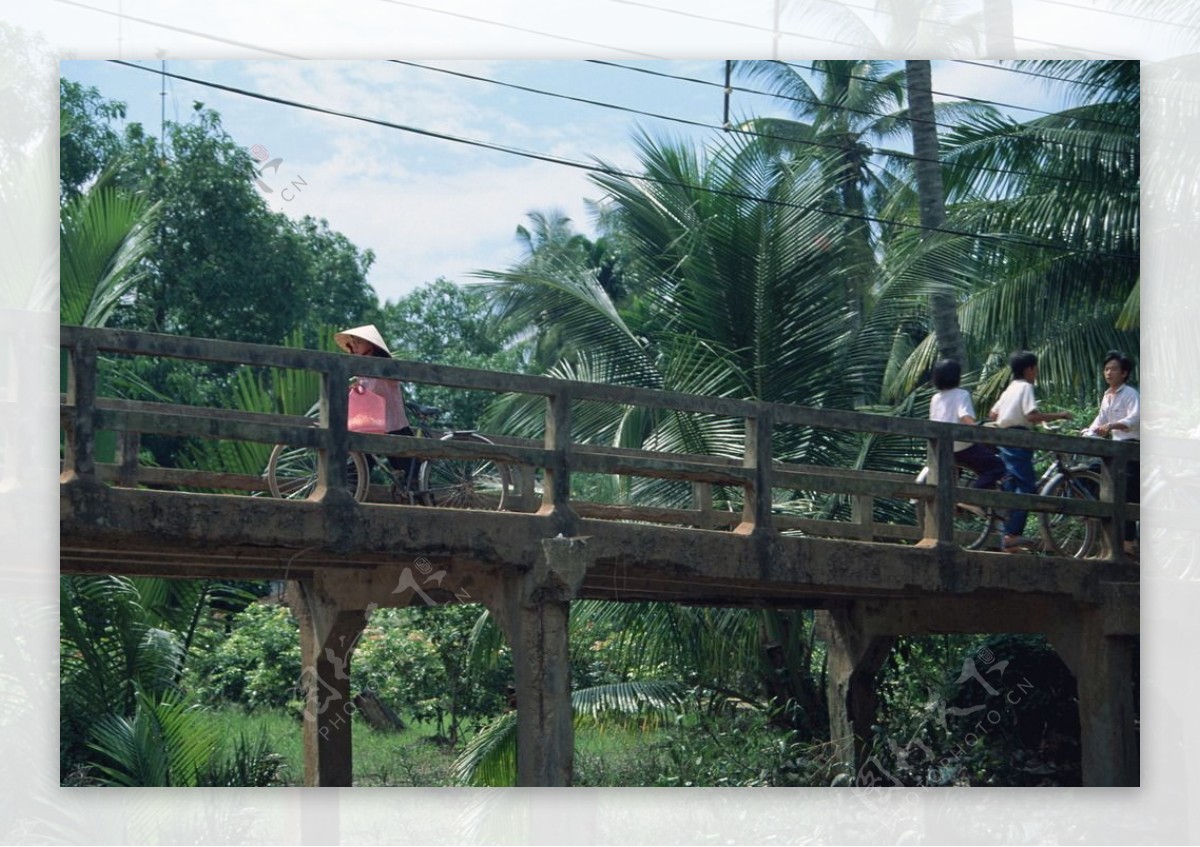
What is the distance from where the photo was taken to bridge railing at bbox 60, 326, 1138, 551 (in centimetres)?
642

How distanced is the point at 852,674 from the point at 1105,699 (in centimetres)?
190

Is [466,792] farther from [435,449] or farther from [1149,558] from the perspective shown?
[1149,558]

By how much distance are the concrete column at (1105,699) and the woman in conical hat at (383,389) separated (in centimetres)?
387

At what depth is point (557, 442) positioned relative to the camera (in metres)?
7.26

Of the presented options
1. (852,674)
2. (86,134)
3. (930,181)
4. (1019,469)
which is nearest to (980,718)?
(852,674)

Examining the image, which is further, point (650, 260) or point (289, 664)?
point (289, 664)

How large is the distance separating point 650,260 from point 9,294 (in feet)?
19.4

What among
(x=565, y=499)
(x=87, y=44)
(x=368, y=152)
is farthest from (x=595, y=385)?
(x=368, y=152)

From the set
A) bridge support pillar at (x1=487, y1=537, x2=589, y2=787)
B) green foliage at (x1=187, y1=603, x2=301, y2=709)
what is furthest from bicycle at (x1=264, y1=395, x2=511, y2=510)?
green foliage at (x1=187, y1=603, x2=301, y2=709)

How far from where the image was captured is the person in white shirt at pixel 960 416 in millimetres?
8609

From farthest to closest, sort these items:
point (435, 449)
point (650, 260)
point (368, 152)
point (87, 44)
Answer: point (368, 152) < point (650, 260) < point (87, 44) < point (435, 449)

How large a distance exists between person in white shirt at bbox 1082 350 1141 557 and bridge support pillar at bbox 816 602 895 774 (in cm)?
209

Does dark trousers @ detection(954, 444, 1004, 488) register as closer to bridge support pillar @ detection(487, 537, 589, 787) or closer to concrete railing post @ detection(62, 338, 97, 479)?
bridge support pillar @ detection(487, 537, 589, 787)

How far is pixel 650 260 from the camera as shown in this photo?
526 inches
